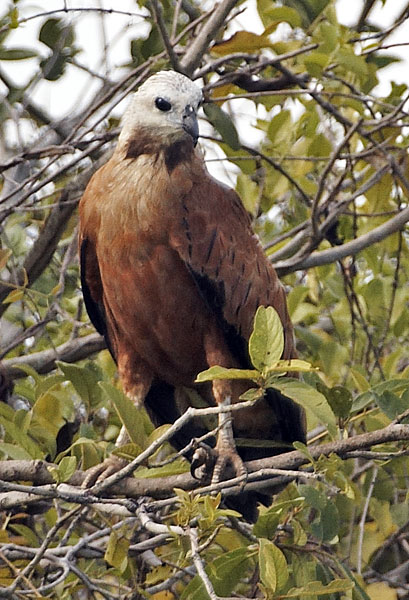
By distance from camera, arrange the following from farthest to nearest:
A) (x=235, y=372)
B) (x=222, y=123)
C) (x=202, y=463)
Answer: (x=222, y=123), (x=202, y=463), (x=235, y=372)

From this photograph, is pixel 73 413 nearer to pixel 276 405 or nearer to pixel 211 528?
pixel 276 405

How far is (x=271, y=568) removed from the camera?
8.24ft

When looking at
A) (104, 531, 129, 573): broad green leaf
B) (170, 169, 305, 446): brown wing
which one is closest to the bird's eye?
(170, 169, 305, 446): brown wing

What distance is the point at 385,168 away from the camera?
4367 mm

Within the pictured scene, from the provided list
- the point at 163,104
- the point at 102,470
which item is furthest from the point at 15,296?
the point at 163,104

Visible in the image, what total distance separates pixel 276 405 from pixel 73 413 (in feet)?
2.68

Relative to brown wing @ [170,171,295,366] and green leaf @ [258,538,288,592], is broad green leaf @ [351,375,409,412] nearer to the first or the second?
green leaf @ [258,538,288,592]

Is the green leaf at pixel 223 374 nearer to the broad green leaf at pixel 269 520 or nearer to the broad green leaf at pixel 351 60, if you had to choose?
the broad green leaf at pixel 269 520

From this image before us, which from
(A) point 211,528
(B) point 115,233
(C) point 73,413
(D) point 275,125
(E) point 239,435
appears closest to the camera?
(A) point 211,528

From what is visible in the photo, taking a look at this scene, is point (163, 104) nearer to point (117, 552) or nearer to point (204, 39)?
point (204, 39)

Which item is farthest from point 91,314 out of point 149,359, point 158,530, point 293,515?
point 158,530

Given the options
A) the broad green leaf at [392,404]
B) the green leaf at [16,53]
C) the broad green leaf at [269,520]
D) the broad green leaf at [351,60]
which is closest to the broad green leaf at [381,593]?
A: the broad green leaf at [269,520]

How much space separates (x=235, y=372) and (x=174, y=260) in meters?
1.21

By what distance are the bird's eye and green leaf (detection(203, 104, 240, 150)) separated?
0.33m
